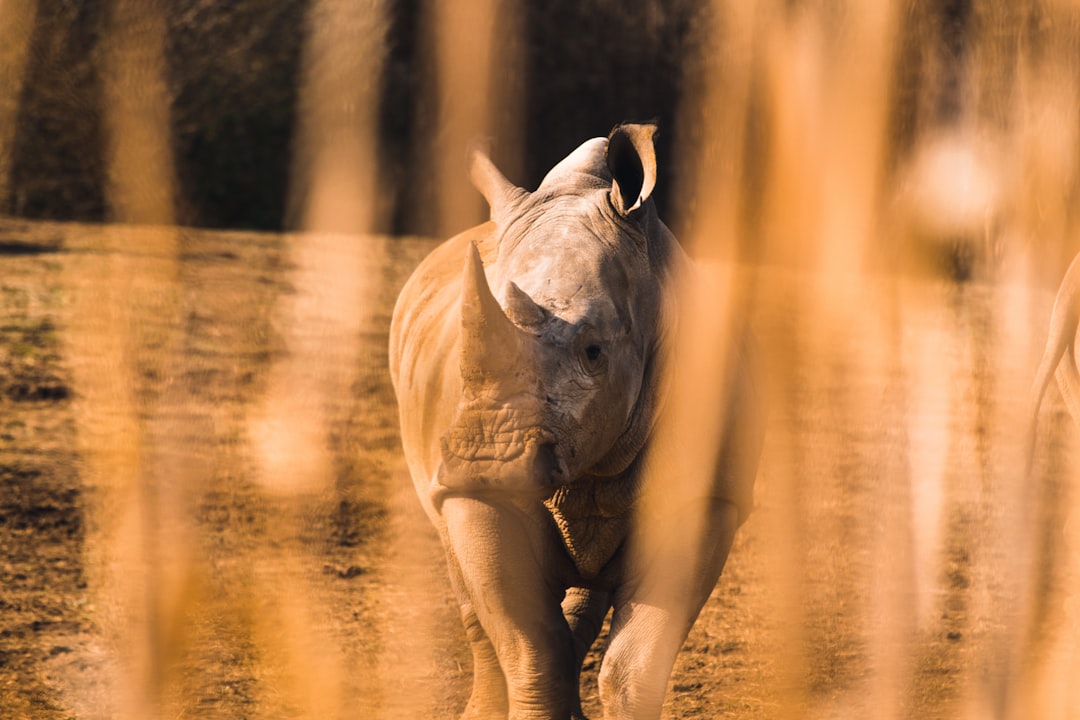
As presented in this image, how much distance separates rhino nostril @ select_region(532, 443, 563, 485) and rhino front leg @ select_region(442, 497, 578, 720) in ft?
1.21

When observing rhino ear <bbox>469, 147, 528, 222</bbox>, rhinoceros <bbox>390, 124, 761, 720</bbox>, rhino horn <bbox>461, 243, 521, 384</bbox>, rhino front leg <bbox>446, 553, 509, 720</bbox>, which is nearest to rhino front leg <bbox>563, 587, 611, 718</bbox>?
rhino front leg <bbox>446, 553, 509, 720</bbox>

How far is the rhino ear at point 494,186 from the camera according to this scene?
402 cm

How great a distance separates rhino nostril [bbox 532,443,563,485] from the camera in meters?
3.35

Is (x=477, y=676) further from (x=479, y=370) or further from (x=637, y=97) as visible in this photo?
(x=637, y=97)

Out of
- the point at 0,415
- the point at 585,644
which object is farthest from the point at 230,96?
the point at 585,644

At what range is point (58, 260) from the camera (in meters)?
9.04

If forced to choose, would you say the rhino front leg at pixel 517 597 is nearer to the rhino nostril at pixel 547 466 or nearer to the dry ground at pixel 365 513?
the rhino nostril at pixel 547 466

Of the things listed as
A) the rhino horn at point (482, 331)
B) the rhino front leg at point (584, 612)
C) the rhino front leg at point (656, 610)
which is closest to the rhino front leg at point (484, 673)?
the rhino front leg at point (584, 612)

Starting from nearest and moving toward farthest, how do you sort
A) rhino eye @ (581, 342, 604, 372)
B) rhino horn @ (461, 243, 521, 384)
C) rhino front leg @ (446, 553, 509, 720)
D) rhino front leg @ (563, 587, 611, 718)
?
rhino horn @ (461, 243, 521, 384) → rhino eye @ (581, 342, 604, 372) → rhino front leg @ (446, 553, 509, 720) → rhino front leg @ (563, 587, 611, 718)

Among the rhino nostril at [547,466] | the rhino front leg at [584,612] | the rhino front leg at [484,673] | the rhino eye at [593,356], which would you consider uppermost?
the rhino eye at [593,356]

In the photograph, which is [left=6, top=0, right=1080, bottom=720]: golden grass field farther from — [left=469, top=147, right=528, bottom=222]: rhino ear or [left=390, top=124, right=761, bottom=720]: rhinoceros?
[left=469, top=147, right=528, bottom=222]: rhino ear

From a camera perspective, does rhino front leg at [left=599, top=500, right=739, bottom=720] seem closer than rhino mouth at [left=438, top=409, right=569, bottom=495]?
No

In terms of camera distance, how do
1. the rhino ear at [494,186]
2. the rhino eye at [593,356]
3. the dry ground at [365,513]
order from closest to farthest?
1. the rhino eye at [593,356]
2. the rhino ear at [494,186]
3. the dry ground at [365,513]

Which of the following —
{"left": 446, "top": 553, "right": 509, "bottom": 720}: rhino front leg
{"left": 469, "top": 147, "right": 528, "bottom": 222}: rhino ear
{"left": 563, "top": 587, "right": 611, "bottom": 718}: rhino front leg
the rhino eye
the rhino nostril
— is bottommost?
{"left": 446, "top": 553, "right": 509, "bottom": 720}: rhino front leg
